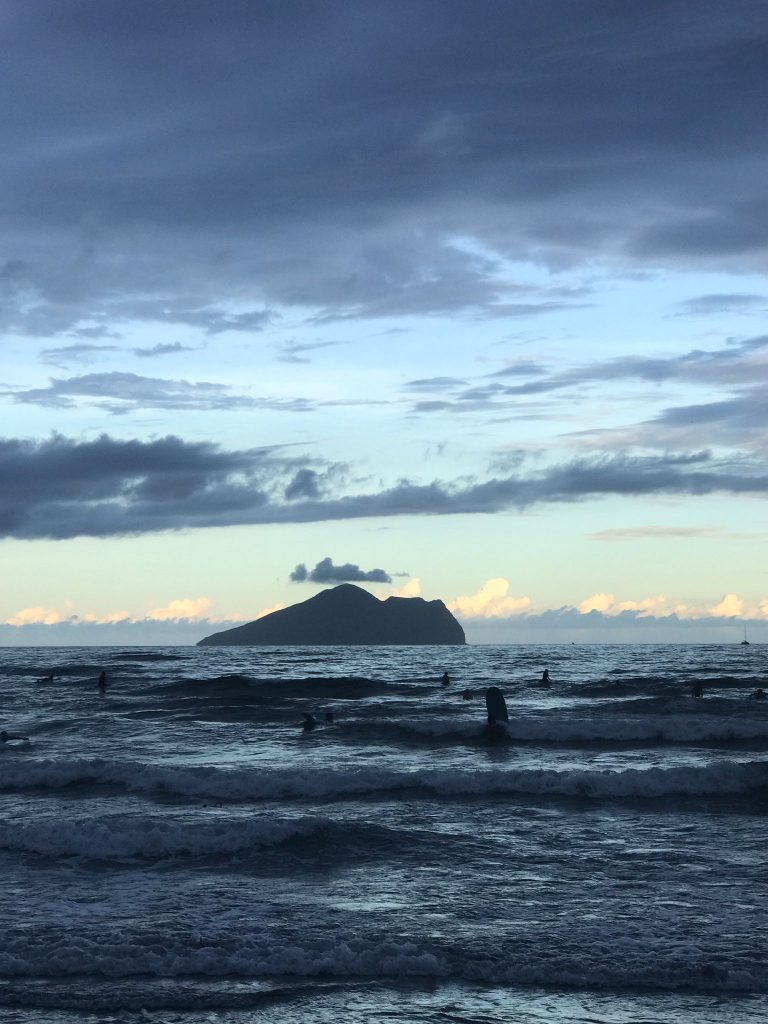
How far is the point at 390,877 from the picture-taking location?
14656 millimetres

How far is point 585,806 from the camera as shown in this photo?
20.3 meters

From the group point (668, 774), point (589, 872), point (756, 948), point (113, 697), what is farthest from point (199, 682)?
point (756, 948)

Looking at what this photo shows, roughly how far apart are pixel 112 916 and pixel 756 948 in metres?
8.21

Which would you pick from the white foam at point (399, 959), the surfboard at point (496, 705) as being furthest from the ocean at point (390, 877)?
the surfboard at point (496, 705)

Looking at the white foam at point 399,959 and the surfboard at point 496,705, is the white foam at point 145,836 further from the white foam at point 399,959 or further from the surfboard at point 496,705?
the surfboard at point 496,705

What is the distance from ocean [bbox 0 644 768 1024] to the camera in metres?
9.93

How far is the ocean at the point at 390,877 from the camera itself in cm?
993

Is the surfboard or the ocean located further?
the surfboard

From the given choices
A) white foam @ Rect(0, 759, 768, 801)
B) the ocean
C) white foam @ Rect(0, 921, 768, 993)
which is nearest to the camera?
the ocean

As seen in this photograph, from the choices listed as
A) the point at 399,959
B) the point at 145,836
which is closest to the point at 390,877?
the point at 399,959

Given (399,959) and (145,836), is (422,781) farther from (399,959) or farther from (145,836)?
(399,959)

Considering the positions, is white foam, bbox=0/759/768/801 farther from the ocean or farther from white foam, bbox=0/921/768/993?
white foam, bbox=0/921/768/993

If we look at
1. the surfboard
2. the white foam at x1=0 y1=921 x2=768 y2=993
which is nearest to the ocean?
the white foam at x1=0 y1=921 x2=768 y2=993

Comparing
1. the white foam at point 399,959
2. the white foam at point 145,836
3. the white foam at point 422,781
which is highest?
the white foam at point 399,959
